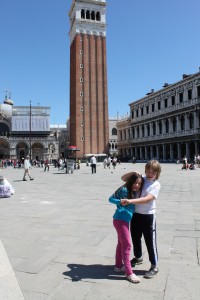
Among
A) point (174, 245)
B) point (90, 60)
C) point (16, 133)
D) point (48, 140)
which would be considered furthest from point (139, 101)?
point (174, 245)

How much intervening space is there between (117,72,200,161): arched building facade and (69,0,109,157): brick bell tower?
27.8ft

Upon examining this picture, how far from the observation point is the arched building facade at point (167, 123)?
163 ft

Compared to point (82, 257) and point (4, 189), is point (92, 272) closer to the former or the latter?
point (82, 257)

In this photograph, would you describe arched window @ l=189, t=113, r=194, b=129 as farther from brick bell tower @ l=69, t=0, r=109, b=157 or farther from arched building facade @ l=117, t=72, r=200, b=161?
brick bell tower @ l=69, t=0, r=109, b=157

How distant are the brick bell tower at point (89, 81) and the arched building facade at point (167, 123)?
847 cm

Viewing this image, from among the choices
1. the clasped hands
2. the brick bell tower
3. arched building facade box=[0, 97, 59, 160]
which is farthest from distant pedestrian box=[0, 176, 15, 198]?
arched building facade box=[0, 97, 59, 160]

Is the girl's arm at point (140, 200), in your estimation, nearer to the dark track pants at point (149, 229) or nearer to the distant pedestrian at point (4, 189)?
the dark track pants at point (149, 229)

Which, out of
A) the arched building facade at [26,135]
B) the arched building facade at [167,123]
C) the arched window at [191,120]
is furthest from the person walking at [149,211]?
the arched building facade at [26,135]

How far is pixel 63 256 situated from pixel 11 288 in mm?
1289

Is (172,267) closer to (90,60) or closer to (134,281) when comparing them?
(134,281)

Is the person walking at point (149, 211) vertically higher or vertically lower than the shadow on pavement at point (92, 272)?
higher

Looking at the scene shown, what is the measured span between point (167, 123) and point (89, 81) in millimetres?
18306

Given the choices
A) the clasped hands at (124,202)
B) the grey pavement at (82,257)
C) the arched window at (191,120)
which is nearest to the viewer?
the grey pavement at (82,257)

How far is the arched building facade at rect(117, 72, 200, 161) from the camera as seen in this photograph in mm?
49719
